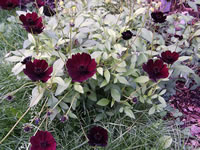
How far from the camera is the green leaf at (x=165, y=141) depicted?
1.58 m

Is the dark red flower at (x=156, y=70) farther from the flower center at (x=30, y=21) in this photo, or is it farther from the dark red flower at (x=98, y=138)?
the flower center at (x=30, y=21)

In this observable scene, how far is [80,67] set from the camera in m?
1.21

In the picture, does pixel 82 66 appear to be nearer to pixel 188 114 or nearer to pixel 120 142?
pixel 120 142

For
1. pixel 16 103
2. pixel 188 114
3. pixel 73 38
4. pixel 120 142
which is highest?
pixel 73 38

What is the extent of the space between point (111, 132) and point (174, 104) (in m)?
0.72

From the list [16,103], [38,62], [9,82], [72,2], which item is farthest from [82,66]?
[72,2]

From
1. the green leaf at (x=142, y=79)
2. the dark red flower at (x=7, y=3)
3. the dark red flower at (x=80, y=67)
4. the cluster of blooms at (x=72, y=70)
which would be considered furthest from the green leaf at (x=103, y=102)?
the dark red flower at (x=7, y=3)

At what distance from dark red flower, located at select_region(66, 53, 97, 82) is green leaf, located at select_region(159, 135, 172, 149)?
2.32ft

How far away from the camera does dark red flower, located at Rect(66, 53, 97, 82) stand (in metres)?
1.18

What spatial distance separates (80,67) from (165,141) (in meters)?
0.76

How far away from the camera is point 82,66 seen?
1.22 metres

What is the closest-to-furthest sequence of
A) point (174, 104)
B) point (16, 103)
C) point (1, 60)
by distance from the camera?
point (16, 103) → point (174, 104) → point (1, 60)

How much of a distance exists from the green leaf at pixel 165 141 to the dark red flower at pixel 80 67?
2.32ft

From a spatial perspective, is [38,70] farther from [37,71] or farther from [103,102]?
[103,102]
